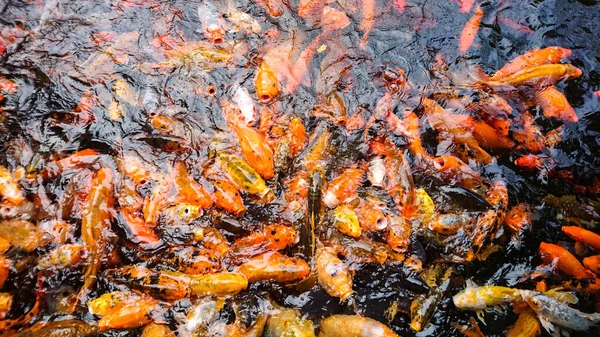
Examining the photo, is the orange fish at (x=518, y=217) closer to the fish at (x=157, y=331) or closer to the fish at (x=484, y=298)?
the fish at (x=484, y=298)

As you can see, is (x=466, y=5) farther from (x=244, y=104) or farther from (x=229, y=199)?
(x=229, y=199)

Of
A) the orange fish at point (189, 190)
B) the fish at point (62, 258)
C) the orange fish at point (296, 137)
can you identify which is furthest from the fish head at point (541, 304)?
the fish at point (62, 258)

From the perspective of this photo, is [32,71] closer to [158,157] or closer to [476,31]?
[158,157]

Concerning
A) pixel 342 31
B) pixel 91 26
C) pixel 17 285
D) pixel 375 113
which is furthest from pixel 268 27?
pixel 17 285

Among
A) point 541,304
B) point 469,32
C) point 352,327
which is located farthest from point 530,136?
point 352,327

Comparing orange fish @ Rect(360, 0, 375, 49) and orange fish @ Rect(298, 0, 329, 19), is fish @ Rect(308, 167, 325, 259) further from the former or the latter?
orange fish @ Rect(298, 0, 329, 19)

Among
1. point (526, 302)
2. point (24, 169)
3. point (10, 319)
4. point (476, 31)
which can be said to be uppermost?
point (476, 31)
